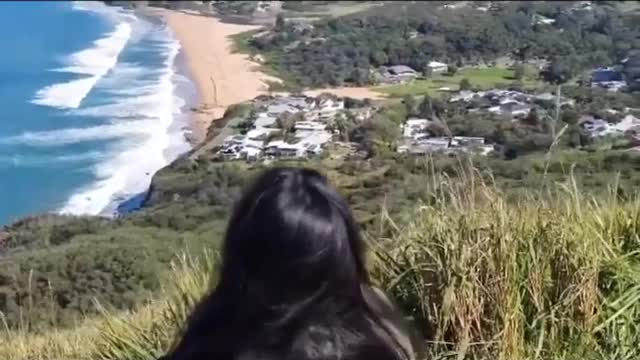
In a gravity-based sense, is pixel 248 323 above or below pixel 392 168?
above

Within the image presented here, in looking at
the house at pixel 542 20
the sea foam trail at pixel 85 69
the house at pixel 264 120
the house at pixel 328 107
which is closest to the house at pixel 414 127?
the house at pixel 328 107

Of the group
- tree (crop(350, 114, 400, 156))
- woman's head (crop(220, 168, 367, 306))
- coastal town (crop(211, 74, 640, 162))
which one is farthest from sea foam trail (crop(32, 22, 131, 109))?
woman's head (crop(220, 168, 367, 306))

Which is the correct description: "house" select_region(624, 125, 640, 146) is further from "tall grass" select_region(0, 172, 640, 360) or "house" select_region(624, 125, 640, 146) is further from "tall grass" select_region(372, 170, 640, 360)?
"tall grass" select_region(372, 170, 640, 360)

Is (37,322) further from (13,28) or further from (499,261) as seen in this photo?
(13,28)

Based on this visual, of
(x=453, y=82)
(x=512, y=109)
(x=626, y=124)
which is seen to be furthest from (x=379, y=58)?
(x=626, y=124)

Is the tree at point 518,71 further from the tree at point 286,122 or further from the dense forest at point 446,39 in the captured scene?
the tree at point 286,122

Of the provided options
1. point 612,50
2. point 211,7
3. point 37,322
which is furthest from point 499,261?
point 211,7
